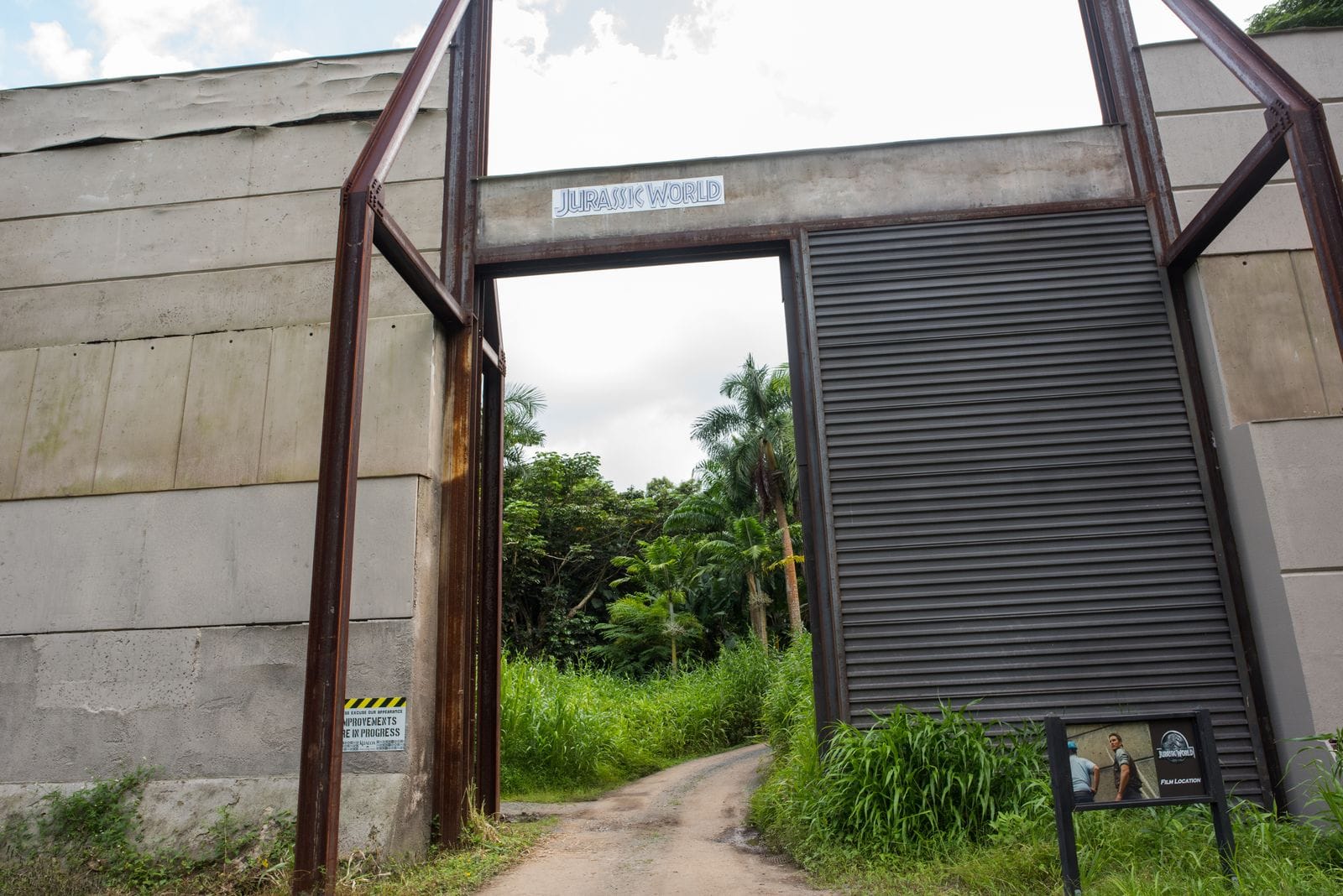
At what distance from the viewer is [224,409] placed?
7109 mm

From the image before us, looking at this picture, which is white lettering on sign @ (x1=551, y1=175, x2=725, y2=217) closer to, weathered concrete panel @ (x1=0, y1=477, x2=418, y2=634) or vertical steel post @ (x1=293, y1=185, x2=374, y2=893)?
vertical steel post @ (x1=293, y1=185, x2=374, y2=893)

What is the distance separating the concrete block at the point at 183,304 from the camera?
7328mm

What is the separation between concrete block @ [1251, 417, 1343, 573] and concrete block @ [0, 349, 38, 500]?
9090 mm

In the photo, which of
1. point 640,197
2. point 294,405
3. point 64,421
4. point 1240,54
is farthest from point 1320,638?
point 64,421

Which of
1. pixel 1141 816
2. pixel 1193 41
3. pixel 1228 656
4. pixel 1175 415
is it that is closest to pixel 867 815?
pixel 1141 816

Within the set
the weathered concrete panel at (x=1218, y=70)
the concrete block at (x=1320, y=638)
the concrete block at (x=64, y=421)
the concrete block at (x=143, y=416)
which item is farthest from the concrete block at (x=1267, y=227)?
the concrete block at (x=64, y=421)

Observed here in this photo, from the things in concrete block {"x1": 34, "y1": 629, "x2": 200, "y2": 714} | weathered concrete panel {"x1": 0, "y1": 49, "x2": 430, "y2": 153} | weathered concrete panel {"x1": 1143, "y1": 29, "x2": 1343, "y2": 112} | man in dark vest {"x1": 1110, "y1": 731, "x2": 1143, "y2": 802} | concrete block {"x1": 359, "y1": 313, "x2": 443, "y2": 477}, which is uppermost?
weathered concrete panel {"x1": 0, "y1": 49, "x2": 430, "y2": 153}

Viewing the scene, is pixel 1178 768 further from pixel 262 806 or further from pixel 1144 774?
pixel 262 806

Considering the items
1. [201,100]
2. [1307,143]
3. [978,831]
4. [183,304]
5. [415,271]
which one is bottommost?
[978,831]

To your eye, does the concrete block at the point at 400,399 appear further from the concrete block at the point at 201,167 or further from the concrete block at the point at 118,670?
the concrete block at the point at 118,670

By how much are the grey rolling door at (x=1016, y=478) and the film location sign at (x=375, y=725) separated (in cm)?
308

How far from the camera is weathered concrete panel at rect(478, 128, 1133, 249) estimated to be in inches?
286

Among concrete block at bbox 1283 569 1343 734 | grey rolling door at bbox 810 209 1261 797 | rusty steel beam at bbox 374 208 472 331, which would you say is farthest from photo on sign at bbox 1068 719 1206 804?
rusty steel beam at bbox 374 208 472 331

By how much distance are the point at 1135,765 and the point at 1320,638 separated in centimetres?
218
